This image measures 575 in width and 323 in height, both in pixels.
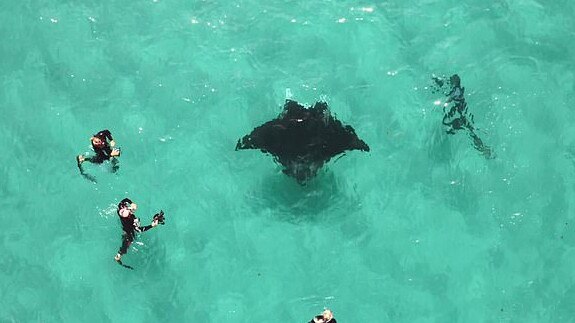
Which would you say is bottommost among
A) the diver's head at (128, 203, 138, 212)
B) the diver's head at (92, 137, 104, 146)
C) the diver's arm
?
the diver's arm

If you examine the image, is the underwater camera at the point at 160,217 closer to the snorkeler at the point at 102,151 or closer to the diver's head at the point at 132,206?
the diver's head at the point at 132,206

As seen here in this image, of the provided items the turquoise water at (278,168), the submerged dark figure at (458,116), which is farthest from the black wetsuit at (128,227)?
the submerged dark figure at (458,116)

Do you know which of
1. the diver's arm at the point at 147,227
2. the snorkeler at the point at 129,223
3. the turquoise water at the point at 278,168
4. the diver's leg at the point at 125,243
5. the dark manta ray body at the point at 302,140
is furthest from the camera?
the dark manta ray body at the point at 302,140

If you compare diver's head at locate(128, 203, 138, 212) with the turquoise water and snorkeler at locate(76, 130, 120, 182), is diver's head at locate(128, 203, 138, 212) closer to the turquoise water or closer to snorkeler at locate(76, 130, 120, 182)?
the turquoise water

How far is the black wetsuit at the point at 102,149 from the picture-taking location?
16.4 metres

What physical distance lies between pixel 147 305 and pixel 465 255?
22.2 feet

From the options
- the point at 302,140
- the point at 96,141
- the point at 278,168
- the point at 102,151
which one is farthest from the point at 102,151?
the point at 302,140

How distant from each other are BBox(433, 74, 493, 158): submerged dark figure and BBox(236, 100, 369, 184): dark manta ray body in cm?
210

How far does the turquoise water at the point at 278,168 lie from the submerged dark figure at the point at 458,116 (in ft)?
0.61

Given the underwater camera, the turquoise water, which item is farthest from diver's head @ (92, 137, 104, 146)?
the underwater camera

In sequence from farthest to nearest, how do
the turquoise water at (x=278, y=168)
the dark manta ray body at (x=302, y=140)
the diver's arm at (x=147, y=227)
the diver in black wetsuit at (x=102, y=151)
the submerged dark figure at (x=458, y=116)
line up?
the submerged dark figure at (x=458, y=116)
the dark manta ray body at (x=302, y=140)
the diver in black wetsuit at (x=102, y=151)
the turquoise water at (x=278, y=168)
the diver's arm at (x=147, y=227)

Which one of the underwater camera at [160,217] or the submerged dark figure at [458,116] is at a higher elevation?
the underwater camera at [160,217]

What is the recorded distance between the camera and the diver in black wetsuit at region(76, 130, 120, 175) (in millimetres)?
16391

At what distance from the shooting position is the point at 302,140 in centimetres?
1653
